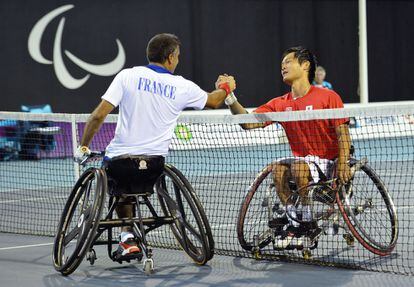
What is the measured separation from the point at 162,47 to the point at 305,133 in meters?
1.32

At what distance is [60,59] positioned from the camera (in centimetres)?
2069

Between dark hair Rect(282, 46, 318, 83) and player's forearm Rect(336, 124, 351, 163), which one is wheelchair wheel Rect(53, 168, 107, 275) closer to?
player's forearm Rect(336, 124, 351, 163)

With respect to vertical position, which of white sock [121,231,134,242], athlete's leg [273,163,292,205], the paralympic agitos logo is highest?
the paralympic agitos logo

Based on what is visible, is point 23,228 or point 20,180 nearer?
point 23,228

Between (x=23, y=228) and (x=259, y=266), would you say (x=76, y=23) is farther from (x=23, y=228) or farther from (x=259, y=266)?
(x=259, y=266)

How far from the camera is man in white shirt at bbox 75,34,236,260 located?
700cm

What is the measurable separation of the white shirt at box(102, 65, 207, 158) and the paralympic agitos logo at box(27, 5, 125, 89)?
1353 cm

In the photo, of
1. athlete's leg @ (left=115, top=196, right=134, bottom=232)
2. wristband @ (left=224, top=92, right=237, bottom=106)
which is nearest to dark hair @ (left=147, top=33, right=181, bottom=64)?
wristband @ (left=224, top=92, right=237, bottom=106)

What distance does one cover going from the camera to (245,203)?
7.61 metres

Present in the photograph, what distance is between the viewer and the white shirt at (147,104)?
7.00 m

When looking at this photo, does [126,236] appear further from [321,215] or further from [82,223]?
[321,215]

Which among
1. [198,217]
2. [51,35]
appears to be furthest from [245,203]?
[51,35]

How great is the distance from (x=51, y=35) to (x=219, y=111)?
12.4 feet

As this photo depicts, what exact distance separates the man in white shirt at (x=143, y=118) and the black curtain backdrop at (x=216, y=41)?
1321 centimetres
